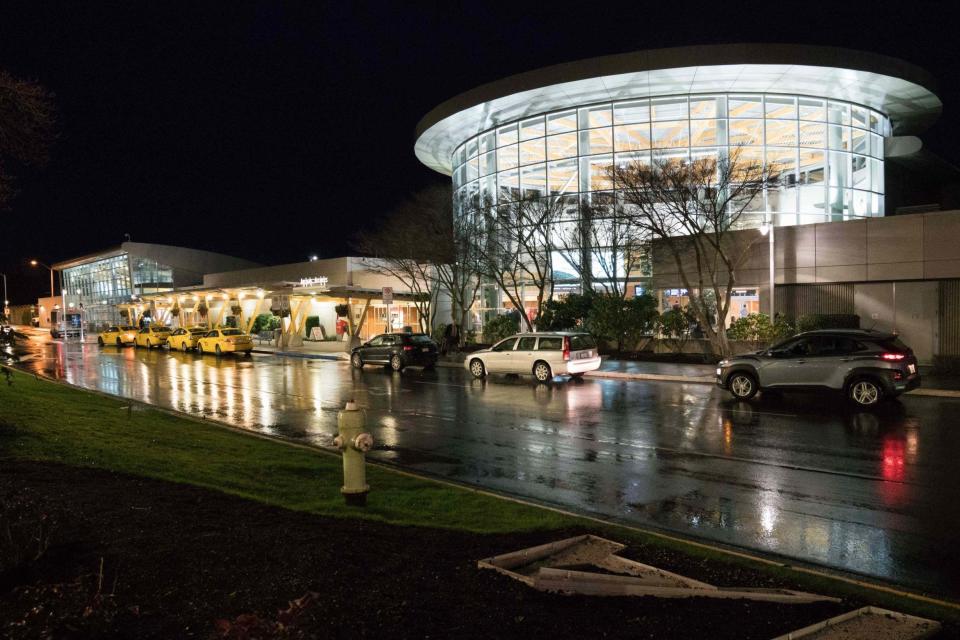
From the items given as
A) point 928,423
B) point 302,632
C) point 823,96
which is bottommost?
point 928,423

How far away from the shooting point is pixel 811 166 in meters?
33.3

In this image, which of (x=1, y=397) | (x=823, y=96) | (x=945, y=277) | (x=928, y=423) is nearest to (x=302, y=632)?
(x=1, y=397)

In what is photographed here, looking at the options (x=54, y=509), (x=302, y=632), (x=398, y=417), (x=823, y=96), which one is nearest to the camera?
(x=302, y=632)

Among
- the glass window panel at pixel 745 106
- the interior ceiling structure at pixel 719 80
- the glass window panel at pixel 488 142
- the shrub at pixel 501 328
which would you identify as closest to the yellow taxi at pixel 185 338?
the shrub at pixel 501 328

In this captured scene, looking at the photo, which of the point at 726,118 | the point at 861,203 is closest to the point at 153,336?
the point at 726,118

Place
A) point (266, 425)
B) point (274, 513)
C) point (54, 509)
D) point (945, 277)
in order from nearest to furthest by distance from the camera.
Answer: point (54, 509) → point (274, 513) → point (266, 425) → point (945, 277)

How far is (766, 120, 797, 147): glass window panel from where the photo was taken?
108ft

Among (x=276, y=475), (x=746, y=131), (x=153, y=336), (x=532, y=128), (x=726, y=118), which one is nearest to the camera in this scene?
(x=276, y=475)

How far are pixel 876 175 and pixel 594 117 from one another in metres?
14.7

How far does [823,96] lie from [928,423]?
25.5 m

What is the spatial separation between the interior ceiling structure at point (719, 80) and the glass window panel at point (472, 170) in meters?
3.33

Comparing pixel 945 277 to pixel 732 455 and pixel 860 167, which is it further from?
pixel 732 455

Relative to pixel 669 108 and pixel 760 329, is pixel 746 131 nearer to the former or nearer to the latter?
pixel 669 108

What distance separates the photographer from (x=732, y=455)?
1005 cm
